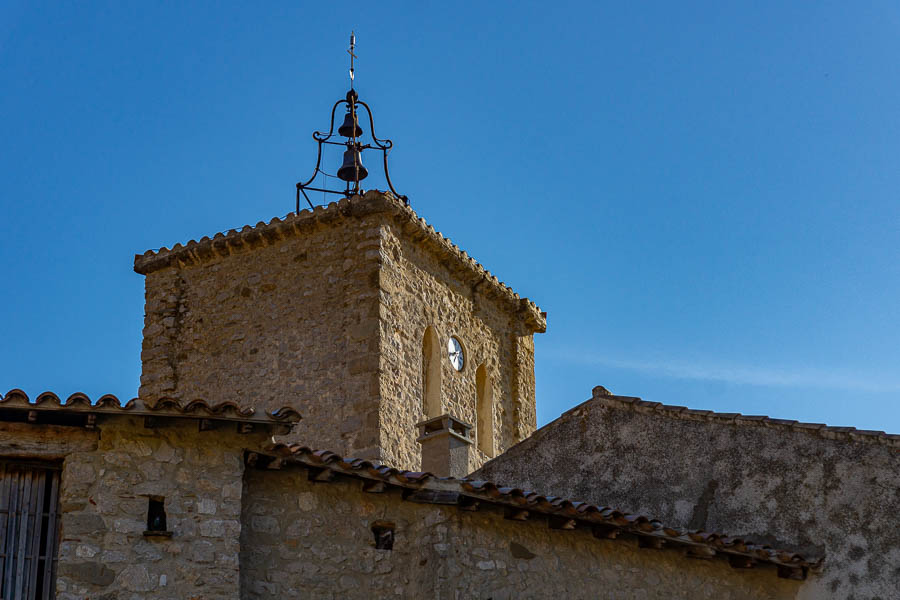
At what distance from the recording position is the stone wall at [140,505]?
30.9 feet

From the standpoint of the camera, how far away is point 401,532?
10.9m

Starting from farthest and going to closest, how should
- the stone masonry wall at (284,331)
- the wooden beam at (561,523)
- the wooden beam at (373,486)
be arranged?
the stone masonry wall at (284,331) < the wooden beam at (561,523) < the wooden beam at (373,486)

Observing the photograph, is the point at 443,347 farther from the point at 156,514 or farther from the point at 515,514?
Answer: the point at 156,514

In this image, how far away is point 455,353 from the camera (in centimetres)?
2077

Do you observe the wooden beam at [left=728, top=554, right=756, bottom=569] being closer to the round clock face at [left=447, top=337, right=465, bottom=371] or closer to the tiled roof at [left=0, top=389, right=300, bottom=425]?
the tiled roof at [left=0, top=389, right=300, bottom=425]

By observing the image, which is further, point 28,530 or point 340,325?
point 340,325

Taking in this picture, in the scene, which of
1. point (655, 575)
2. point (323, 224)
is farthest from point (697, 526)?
point (323, 224)

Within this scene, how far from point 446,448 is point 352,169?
27.3ft

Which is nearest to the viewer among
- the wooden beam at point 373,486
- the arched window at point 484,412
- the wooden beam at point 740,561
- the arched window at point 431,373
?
the wooden beam at point 373,486

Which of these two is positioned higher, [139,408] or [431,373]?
[431,373]

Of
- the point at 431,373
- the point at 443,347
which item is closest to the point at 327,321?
the point at 431,373

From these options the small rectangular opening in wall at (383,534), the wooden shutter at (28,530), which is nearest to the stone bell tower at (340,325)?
the small rectangular opening in wall at (383,534)

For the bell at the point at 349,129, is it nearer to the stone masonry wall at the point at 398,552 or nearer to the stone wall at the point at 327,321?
the stone wall at the point at 327,321

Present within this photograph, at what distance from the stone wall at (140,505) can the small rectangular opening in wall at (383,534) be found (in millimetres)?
1425
